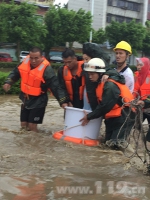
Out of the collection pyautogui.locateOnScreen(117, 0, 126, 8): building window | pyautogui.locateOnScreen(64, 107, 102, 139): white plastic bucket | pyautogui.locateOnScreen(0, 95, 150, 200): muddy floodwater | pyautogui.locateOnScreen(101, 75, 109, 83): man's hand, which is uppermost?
pyautogui.locateOnScreen(117, 0, 126, 8): building window

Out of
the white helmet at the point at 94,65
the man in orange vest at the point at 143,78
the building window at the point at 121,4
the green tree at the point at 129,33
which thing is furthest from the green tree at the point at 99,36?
the white helmet at the point at 94,65

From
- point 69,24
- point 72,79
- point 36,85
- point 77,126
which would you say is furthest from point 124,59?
point 69,24

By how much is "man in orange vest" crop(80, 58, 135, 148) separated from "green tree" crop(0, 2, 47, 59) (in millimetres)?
22475

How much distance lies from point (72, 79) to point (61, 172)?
2.09 m

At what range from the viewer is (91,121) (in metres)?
5.54

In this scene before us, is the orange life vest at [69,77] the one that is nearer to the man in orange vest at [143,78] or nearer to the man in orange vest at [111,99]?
the man in orange vest at [111,99]

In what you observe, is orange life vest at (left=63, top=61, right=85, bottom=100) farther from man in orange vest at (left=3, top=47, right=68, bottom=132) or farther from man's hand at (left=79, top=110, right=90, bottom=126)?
man's hand at (left=79, top=110, right=90, bottom=126)

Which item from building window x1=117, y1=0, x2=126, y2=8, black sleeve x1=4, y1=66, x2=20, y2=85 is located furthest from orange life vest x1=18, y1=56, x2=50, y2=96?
building window x1=117, y1=0, x2=126, y2=8

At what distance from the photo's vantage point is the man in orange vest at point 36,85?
5875mm

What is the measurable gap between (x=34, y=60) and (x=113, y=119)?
1.63m

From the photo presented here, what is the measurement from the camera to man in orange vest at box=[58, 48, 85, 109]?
18.9ft

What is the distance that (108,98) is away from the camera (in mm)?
5098

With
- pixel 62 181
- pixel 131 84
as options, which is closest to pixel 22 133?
pixel 131 84

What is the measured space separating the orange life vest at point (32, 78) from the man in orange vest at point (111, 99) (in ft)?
3.24
